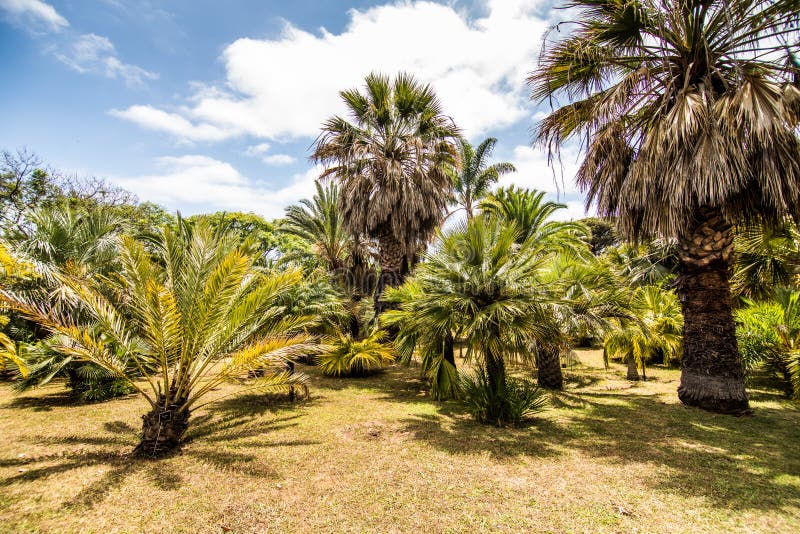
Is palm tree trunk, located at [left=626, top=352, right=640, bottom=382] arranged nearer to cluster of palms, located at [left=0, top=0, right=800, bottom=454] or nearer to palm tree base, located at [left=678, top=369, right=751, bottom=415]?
cluster of palms, located at [left=0, top=0, right=800, bottom=454]

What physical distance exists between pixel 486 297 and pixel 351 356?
19.3 feet

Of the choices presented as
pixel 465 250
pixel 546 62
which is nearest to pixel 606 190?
pixel 546 62

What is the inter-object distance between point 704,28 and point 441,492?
9111mm

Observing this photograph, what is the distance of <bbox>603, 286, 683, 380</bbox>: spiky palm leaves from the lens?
9.88 meters

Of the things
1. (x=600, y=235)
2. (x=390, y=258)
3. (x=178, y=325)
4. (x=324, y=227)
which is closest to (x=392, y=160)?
(x=390, y=258)

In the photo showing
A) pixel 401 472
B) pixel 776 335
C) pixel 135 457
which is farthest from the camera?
pixel 776 335

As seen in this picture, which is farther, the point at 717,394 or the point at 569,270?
the point at 569,270

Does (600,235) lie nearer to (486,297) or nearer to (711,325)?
(711,325)

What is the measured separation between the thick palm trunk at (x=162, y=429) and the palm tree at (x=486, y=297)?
13.0 ft

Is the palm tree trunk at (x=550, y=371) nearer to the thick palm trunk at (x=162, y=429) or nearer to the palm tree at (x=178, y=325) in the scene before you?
the palm tree at (x=178, y=325)

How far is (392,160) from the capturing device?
1280 centimetres

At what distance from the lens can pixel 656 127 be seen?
6273 mm

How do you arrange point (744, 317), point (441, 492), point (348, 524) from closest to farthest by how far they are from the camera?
point (348, 524), point (441, 492), point (744, 317)

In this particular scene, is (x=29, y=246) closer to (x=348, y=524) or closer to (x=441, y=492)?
(x=348, y=524)
